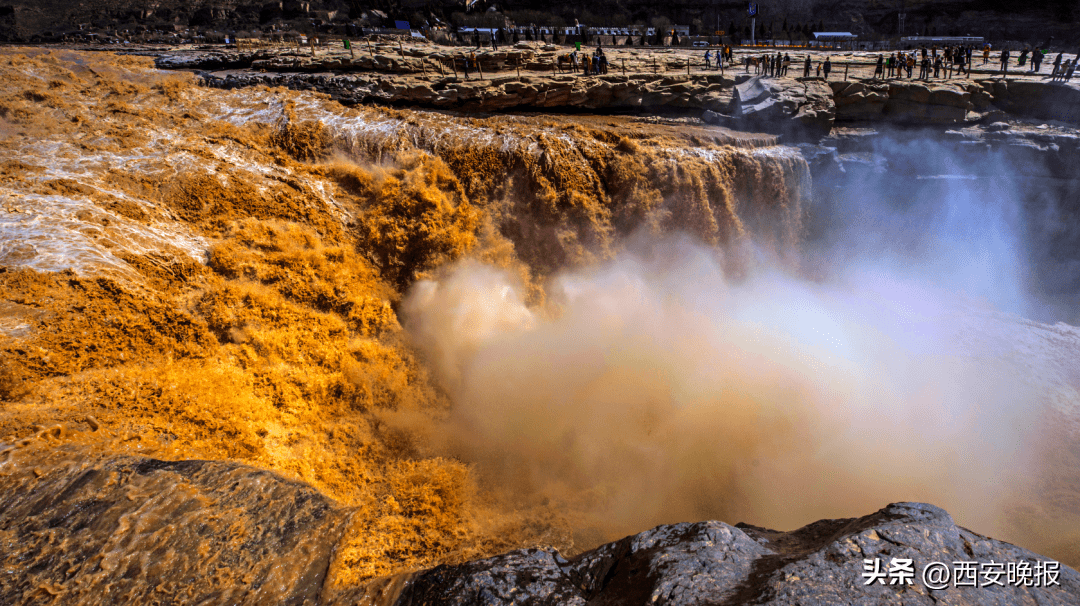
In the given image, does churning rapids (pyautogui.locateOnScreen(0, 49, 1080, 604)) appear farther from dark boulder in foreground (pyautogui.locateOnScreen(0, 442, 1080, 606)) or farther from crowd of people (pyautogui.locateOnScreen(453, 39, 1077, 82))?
crowd of people (pyautogui.locateOnScreen(453, 39, 1077, 82))

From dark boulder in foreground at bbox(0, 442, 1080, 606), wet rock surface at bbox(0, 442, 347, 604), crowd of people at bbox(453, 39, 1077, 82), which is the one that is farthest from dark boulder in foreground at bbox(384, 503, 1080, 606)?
crowd of people at bbox(453, 39, 1077, 82)

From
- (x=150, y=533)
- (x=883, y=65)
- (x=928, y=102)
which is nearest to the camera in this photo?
(x=150, y=533)

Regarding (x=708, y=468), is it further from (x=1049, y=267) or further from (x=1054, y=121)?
(x=1054, y=121)

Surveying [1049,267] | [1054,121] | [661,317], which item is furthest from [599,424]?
[1054,121]

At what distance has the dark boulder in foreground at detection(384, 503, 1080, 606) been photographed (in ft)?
9.58

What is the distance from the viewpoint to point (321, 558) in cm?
387

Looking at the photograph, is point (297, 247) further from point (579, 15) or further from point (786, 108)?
point (579, 15)

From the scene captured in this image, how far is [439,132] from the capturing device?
9.30 m

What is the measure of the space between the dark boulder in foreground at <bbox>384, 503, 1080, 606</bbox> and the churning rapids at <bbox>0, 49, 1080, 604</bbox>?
1.44 metres

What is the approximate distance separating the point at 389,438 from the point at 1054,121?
18.9 metres

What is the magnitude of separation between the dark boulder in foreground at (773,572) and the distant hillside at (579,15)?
21716 millimetres

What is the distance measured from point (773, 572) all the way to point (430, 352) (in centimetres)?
589

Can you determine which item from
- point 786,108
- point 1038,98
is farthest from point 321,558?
point 1038,98

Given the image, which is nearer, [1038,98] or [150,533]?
[150,533]
